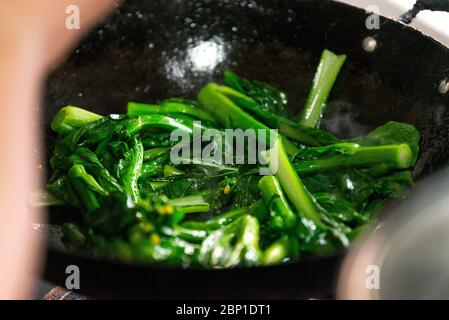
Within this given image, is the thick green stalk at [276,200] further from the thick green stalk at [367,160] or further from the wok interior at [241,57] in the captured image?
the wok interior at [241,57]

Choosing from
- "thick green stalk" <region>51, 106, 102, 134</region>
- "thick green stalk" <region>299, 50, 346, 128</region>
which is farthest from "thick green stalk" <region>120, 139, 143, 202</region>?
"thick green stalk" <region>299, 50, 346, 128</region>

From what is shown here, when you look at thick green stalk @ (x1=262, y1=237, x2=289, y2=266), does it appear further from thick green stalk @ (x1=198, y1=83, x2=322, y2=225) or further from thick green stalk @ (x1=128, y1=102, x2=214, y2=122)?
thick green stalk @ (x1=128, y1=102, x2=214, y2=122)

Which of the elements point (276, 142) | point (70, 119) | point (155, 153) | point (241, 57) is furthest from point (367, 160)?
point (70, 119)

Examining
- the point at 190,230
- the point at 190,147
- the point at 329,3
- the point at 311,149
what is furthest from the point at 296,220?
the point at 329,3

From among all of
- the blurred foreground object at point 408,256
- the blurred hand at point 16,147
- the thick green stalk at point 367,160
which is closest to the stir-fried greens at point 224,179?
the thick green stalk at point 367,160

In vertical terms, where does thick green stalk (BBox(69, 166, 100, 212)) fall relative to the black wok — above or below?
below

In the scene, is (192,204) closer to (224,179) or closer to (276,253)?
(224,179)
